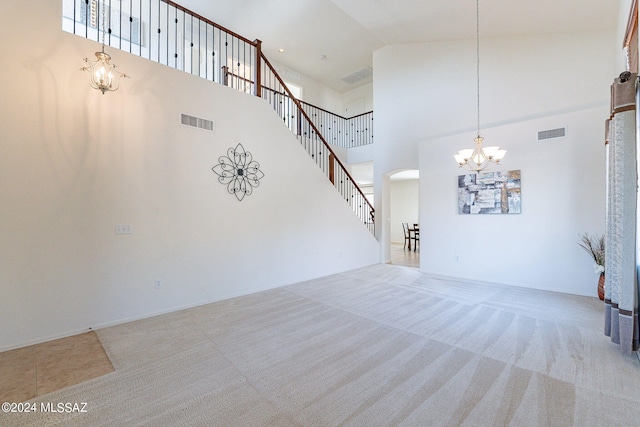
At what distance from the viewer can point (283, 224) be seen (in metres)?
5.39

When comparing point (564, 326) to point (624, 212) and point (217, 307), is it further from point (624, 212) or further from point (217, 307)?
point (217, 307)

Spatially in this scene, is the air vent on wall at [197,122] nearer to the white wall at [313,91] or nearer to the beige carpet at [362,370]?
the beige carpet at [362,370]

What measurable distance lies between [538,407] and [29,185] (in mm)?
5203

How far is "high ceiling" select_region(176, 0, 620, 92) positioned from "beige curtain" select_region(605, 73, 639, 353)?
3.00 meters

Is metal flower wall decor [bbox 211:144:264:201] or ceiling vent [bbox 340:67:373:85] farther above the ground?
Result: ceiling vent [bbox 340:67:373:85]

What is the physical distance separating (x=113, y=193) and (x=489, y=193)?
21.1ft

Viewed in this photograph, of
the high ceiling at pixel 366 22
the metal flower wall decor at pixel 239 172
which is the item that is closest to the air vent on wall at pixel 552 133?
the high ceiling at pixel 366 22

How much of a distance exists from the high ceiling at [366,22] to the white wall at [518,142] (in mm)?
411

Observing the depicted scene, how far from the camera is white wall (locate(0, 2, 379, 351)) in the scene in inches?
116

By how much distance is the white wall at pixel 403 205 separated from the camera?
11.8m

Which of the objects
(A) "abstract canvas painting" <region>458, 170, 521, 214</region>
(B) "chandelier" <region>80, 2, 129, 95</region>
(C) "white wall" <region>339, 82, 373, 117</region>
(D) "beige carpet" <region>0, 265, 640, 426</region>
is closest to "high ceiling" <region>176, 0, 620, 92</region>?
(C) "white wall" <region>339, 82, 373, 117</region>

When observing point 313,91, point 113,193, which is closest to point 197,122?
point 113,193

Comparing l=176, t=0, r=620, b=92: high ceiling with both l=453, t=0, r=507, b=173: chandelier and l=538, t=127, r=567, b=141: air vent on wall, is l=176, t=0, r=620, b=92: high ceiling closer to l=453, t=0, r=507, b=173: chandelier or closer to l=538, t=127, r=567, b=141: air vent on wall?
l=453, t=0, r=507, b=173: chandelier

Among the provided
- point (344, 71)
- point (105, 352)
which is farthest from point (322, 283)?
point (344, 71)
